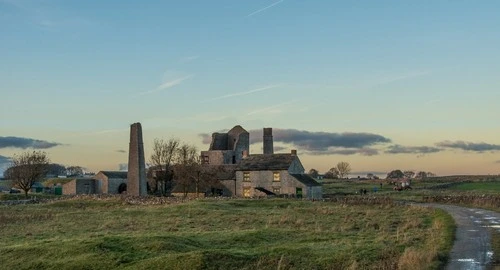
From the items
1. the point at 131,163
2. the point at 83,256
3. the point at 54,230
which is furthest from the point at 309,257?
the point at 131,163

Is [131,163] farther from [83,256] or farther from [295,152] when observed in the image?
[83,256]

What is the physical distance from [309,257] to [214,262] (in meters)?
3.70

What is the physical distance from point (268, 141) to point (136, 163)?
107 feet

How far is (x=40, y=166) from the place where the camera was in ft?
324

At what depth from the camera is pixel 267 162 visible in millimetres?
82188

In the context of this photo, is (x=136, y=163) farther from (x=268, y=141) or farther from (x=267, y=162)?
(x=268, y=141)

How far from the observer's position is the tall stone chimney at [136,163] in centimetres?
7488

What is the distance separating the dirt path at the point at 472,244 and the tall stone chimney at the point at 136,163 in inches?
1953

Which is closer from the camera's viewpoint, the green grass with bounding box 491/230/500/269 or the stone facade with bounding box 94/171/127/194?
the green grass with bounding box 491/230/500/269

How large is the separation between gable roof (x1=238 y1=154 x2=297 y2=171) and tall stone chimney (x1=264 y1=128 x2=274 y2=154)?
1611cm

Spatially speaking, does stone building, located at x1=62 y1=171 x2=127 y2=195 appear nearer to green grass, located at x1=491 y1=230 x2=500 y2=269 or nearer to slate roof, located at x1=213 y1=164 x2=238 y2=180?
slate roof, located at x1=213 y1=164 x2=238 y2=180

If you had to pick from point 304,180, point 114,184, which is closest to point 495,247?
point 304,180

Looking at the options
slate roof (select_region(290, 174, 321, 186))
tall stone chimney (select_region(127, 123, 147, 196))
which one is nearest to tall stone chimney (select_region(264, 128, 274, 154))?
slate roof (select_region(290, 174, 321, 186))

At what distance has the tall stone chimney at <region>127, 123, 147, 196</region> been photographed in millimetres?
74875
